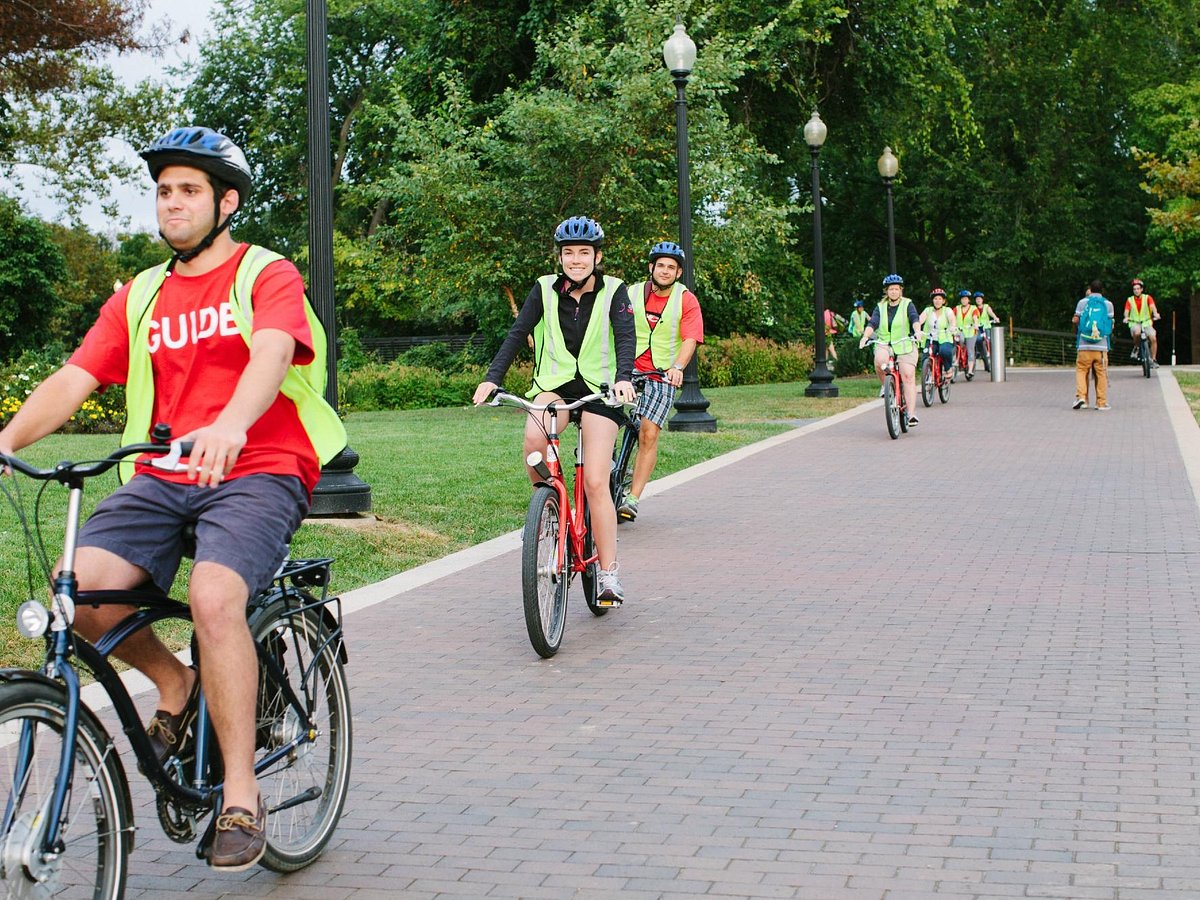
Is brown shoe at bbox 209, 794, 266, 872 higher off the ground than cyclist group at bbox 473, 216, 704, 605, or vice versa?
cyclist group at bbox 473, 216, 704, 605

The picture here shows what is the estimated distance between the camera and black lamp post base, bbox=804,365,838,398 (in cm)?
2648

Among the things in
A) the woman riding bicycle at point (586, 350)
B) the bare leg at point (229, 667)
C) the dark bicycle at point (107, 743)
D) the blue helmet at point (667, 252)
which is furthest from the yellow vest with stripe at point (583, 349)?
the bare leg at point (229, 667)

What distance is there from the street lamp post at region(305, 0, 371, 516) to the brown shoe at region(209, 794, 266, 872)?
268 inches

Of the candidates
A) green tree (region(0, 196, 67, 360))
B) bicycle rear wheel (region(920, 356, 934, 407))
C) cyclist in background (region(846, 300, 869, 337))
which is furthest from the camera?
cyclist in background (region(846, 300, 869, 337))

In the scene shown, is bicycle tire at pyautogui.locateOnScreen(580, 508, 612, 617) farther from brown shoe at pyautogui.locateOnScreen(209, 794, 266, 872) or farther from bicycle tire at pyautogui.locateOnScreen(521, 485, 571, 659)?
brown shoe at pyautogui.locateOnScreen(209, 794, 266, 872)

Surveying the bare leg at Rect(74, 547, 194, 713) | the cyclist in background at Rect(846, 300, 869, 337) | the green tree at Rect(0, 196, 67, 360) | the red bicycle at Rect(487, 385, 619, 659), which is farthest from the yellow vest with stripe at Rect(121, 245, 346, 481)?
the cyclist in background at Rect(846, 300, 869, 337)

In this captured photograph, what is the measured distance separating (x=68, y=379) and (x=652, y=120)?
69.8 feet

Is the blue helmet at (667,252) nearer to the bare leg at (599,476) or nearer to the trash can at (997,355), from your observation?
the bare leg at (599,476)

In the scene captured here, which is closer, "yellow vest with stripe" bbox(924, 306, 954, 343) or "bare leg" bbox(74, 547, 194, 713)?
"bare leg" bbox(74, 547, 194, 713)

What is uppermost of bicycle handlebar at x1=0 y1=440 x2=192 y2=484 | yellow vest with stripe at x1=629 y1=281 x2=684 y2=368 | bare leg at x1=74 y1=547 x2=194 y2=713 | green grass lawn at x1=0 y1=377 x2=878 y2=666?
yellow vest with stripe at x1=629 y1=281 x2=684 y2=368

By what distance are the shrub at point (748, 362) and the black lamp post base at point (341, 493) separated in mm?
22694

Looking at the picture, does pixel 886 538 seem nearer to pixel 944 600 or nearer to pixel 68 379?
pixel 944 600

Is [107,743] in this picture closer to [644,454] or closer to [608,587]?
[608,587]

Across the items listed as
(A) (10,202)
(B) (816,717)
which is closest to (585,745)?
(B) (816,717)
